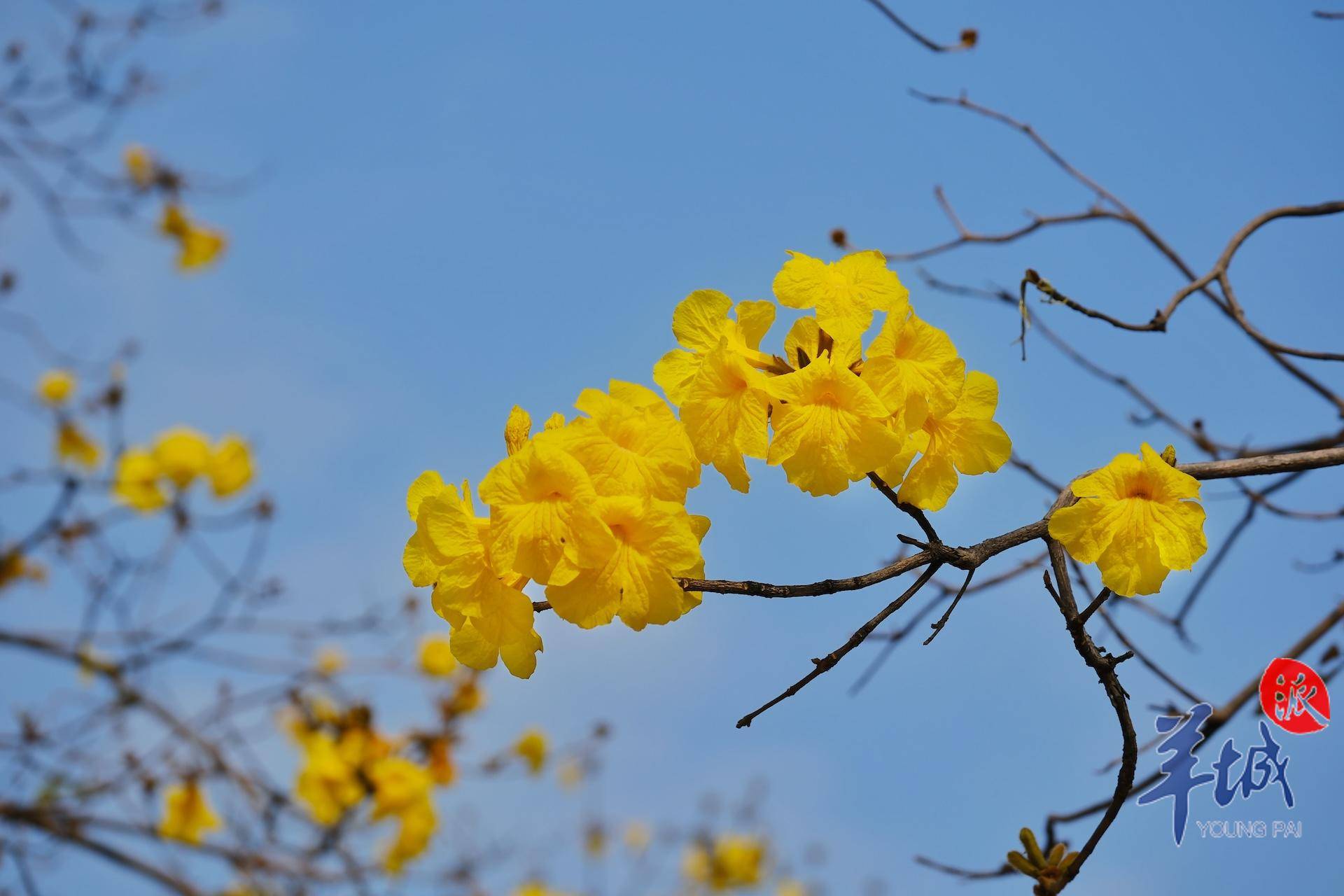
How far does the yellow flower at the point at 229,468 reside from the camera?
5344mm

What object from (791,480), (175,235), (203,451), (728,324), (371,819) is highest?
(175,235)

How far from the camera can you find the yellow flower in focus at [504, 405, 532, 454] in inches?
51.4

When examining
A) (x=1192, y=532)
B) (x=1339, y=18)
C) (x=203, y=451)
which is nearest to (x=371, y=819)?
(x=203, y=451)

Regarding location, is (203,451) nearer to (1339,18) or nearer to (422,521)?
(422,521)

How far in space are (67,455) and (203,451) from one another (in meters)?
0.86

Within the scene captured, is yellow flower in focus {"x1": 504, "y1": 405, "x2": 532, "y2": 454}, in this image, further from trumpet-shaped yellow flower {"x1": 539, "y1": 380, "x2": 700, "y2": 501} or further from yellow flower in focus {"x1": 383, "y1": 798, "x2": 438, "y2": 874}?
yellow flower in focus {"x1": 383, "y1": 798, "x2": 438, "y2": 874}

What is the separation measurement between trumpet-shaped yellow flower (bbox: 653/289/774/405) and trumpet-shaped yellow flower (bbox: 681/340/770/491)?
0.05m

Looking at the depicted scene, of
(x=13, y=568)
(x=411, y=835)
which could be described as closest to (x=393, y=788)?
(x=411, y=835)

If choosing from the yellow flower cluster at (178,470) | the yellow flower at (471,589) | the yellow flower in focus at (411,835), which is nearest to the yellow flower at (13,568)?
the yellow flower cluster at (178,470)

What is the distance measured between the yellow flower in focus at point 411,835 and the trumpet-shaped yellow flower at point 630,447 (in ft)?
10.3

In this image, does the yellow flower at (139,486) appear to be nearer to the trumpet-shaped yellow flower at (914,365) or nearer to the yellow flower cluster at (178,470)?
the yellow flower cluster at (178,470)

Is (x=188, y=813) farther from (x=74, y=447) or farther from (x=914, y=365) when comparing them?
(x=914, y=365)

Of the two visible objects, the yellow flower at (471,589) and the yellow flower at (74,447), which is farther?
the yellow flower at (74,447)

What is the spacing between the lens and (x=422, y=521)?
1.31 meters
